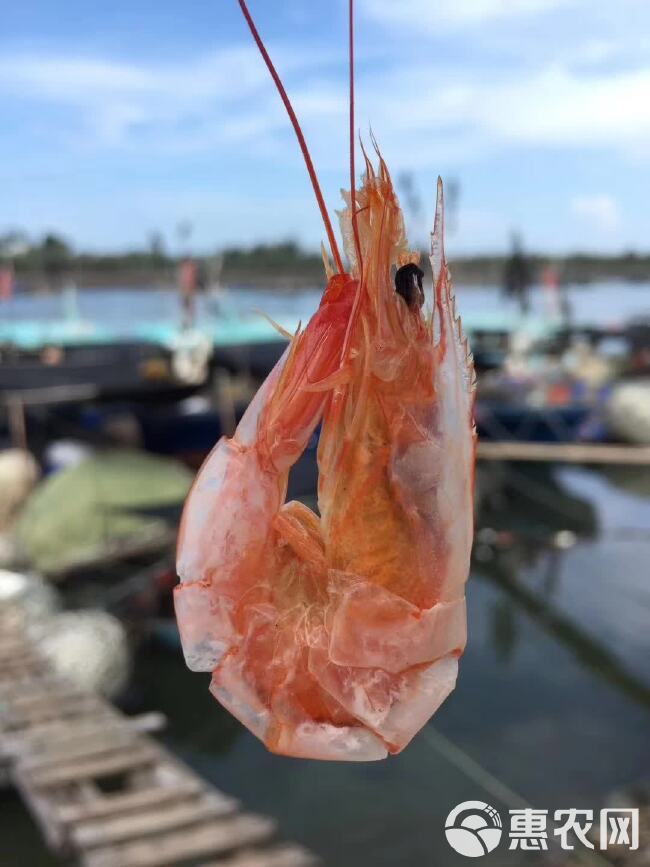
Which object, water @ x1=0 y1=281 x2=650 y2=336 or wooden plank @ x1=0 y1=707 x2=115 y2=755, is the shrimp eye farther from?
water @ x1=0 y1=281 x2=650 y2=336

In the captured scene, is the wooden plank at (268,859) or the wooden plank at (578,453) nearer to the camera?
the wooden plank at (268,859)

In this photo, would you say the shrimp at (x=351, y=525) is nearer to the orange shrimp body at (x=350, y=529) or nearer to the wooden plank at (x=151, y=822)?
the orange shrimp body at (x=350, y=529)

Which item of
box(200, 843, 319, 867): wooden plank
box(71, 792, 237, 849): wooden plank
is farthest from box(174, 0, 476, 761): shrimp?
box(71, 792, 237, 849): wooden plank

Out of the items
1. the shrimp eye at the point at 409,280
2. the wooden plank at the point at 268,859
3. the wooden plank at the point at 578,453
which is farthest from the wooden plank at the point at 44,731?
the shrimp eye at the point at 409,280

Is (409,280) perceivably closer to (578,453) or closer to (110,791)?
(110,791)

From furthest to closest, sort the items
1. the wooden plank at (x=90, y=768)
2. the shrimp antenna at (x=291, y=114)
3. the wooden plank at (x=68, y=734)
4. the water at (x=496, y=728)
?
the water at (x=496, y=728), the wooden plank at (x=68, y=734), the wooden plank at (x=90, y=768), the shrimp antenna at (x=291, y=114)

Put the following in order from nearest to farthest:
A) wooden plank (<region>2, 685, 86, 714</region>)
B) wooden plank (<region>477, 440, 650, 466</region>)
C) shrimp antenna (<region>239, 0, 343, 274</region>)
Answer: shrimp antenna (<region>239, 0, 343, 274</region>)
wooden plank (<region>2, 685, 86, 714</region>)
wooden plank (<region>477, 440, 650, 466</region>)
